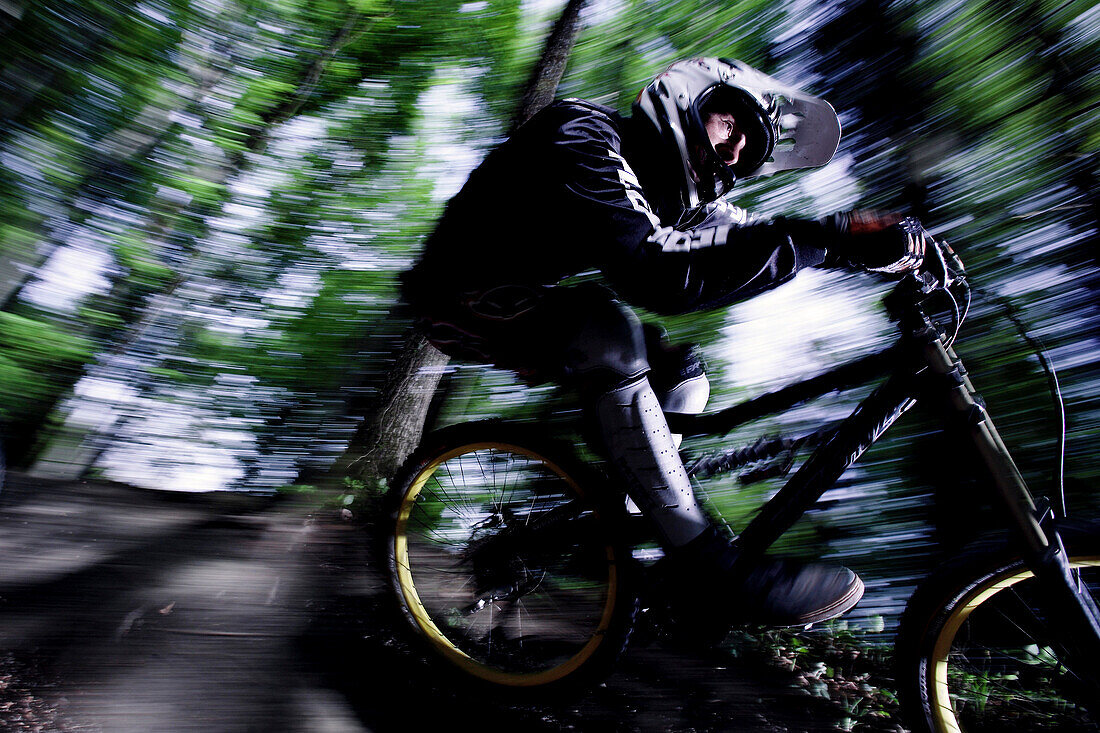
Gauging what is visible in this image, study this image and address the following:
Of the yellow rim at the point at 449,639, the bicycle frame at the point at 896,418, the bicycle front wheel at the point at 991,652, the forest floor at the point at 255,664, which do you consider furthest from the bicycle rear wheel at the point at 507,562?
the bicycle front wheel at the point at 991,652

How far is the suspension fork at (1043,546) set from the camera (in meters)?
1.16

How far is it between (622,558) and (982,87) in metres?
2.45

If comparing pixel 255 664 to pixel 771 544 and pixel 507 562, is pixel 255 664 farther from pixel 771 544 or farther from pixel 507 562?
pixel 771 544

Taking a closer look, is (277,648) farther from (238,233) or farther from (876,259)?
(238,233)

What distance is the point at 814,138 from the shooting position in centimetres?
180

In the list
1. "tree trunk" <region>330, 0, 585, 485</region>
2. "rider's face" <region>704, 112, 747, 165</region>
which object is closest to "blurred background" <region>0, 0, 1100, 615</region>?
"tree trunk" <region>330, 0, 585, 485</region>

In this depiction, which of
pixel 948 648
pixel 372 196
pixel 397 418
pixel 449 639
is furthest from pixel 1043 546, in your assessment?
pixel 372 196

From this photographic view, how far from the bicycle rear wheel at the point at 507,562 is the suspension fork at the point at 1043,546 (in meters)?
0.91

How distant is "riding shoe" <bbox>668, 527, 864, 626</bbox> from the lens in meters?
1.39

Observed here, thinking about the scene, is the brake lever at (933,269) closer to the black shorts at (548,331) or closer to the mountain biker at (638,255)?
the mountain biker at (638,255)

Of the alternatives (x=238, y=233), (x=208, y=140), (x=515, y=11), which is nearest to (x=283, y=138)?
(x=208, y=140)

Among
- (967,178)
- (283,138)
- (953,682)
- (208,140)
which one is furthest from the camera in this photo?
(283,138)

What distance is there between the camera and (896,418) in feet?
4.57

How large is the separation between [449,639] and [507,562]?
1.22 feet
